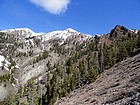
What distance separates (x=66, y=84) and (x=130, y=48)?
3553 cm

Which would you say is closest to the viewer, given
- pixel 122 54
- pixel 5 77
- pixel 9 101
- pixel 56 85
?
pixel 9 101

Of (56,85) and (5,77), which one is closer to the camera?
(56,85)

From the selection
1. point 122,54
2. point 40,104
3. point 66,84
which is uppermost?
point 122,54

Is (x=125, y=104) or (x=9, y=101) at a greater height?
(x=9, y=101)

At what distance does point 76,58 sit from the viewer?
19888 cm

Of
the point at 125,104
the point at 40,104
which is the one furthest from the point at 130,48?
the point at 125,104

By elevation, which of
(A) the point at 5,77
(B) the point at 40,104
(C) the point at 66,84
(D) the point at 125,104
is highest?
(A) the point at 5,77

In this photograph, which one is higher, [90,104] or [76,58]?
[76,58]

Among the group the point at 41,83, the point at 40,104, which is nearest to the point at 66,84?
the point at 40,104

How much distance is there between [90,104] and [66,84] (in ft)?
234

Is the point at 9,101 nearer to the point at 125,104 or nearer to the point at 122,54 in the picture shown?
the point at 122,54

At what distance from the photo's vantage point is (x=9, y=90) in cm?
17625

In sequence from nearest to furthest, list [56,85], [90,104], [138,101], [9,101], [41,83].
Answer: [138,101], [90,104], [9,101], [56,85], [41,83]

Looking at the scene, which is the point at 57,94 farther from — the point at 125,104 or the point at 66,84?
the point at 125,104
